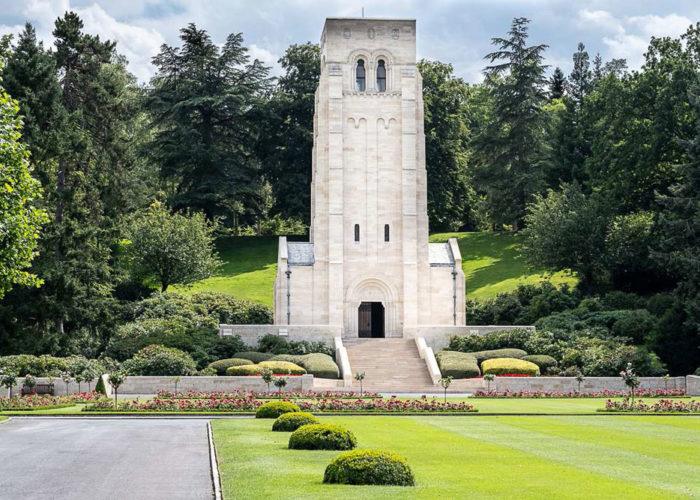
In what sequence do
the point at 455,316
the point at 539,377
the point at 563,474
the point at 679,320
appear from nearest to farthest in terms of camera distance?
the point at 563,474
the point at 539,377
the point at 679,320
the point at 455,316

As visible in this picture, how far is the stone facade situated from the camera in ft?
195

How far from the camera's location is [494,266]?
7612cm

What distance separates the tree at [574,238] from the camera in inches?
2499

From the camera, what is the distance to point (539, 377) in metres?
44.6

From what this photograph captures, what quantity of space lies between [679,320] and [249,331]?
21.3m

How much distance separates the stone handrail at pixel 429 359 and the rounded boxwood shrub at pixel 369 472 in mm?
31660

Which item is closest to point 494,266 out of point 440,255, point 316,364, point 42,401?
point 440,255

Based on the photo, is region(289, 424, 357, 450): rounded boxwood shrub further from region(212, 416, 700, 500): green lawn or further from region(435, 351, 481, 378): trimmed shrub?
region(435, 351, 481, 378): trimmed shrub

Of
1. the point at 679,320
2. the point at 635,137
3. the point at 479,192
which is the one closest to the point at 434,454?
the point at 679,320

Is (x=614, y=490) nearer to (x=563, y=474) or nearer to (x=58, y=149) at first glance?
(x=563, y=474)

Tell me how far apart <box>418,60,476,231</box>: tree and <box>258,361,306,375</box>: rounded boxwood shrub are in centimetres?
4016

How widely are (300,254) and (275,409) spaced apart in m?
29.8

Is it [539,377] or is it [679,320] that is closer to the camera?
[539,377]

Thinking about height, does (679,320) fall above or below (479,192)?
below
